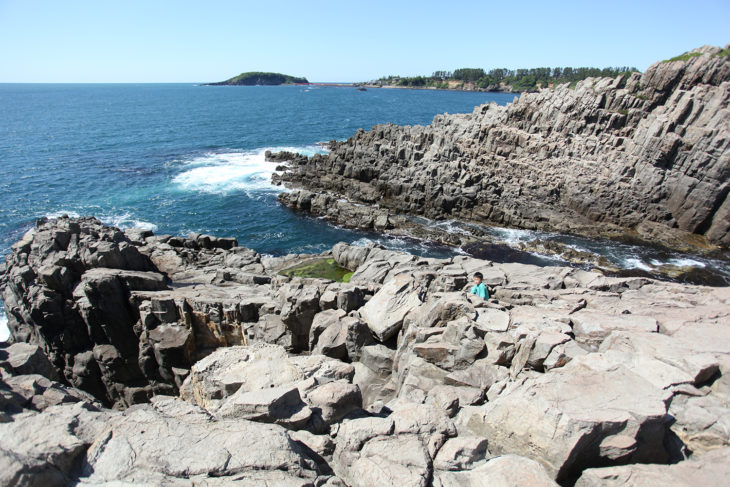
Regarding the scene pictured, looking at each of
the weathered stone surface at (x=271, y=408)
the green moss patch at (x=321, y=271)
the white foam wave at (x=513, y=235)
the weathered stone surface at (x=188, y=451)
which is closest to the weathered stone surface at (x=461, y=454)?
the weathered stone surface at (x=188, y=451)

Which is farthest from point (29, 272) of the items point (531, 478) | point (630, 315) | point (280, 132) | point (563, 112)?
point (280, 132)

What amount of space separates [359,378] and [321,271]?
1748 cm

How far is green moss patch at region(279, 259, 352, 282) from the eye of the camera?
103 ft

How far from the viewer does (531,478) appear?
757cm

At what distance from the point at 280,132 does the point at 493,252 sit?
75857 mm

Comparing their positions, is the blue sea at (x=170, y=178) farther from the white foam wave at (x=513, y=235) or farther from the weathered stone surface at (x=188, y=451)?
the weathered stone surface at (x=188, y=451)

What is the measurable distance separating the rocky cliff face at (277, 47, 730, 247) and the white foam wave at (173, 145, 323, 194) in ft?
17.1

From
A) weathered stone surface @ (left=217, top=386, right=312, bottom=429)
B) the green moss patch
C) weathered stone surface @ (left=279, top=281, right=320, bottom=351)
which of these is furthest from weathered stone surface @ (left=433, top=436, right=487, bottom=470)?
the green moss patch

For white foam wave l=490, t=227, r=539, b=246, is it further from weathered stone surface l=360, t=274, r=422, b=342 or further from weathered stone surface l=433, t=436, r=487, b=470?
weathered stone surface l=433, t=436, r=487, b=470

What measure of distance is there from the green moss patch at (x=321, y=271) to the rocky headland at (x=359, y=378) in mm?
6167

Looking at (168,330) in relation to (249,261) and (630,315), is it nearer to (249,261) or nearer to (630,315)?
(249,261)

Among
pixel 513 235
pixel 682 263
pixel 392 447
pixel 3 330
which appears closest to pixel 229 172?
pixel 3 330

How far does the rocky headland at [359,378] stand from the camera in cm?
770

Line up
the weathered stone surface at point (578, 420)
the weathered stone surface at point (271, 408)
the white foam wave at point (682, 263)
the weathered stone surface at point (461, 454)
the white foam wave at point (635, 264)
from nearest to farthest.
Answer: the weathered stone surface at point (578, 420) < the weathered stone surface at point (461, 454) < the weathered stone surface at point (271, 408) < the white foam wave at point (635, 264) < the white foam wave at point (682, 263)
